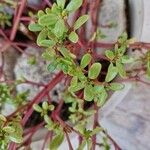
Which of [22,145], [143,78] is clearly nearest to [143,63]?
[143,78]

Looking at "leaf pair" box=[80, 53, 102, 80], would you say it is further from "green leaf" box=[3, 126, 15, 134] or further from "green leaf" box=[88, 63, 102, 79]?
"green leaf" box=[3, 126, 15, 134]

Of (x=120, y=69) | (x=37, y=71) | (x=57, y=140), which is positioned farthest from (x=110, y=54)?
(x=37, y=71)

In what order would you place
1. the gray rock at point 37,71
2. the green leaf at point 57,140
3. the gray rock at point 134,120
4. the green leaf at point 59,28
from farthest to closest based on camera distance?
1. the gray rock at point 37,71
2. the gray rock at point 134,120
3. the green leaf at point 57,140
4. the green leaf at point 59,28

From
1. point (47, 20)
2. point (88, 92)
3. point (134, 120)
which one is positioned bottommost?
point (134, 120)

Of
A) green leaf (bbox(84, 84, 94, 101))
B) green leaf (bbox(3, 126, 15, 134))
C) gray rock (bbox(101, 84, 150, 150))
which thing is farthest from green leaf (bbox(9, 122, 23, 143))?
gray rock (bbox(101, 84, 150, 150))

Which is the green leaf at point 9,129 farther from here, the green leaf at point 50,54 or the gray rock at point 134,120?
the gray rock at point 134,120

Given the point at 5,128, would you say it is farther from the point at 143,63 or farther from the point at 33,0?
the point at 33,0

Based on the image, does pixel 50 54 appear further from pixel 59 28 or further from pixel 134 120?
pixel 134 120

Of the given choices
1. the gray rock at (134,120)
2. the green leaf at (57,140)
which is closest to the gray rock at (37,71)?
the gray rock at (134,120)
